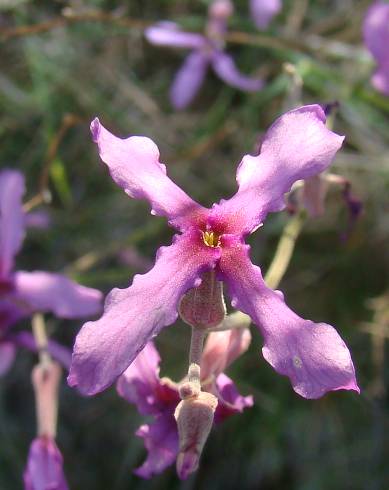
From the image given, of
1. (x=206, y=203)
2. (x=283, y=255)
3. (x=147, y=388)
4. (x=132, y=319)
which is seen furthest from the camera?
→ (x=206, y=203)

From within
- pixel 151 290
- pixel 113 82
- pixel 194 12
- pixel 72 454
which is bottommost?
pixel 72 454

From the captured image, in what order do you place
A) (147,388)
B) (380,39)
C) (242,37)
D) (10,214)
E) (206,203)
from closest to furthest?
1. (147,388)
2. (10,214)
3. (380,39)
4. (242,37)
5. (206,203)

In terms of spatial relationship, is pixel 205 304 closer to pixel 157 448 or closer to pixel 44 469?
pixel 157 448

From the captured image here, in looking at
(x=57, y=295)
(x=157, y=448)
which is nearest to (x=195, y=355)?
(x=157, y=448)

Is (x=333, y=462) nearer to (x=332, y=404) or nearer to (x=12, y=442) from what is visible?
(x=332, y=404)

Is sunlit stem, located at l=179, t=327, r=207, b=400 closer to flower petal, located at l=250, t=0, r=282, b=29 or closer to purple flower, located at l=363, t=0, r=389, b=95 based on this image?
purple flower, located at l=363, t=0, r=389, b=95

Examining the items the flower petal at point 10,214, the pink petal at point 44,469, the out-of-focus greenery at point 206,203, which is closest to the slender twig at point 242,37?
the out-of-focus greenery at point 206,203

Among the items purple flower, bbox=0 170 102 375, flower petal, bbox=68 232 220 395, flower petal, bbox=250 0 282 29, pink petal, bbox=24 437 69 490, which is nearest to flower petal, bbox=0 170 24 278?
purple flower, bbox=0 170 102 375

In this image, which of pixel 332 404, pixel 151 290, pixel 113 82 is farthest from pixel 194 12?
pixel 151 290
